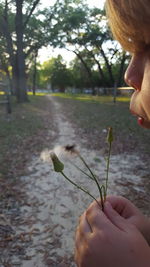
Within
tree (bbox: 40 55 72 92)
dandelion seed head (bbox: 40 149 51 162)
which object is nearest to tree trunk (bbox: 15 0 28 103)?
dandelion seed head (bbox: 40 149 51 162)

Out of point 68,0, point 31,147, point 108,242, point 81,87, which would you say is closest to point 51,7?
point 68,0

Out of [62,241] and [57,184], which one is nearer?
[62,241]

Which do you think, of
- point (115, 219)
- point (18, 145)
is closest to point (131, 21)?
point (115, 219)

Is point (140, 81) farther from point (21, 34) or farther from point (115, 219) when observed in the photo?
point (21, 34)

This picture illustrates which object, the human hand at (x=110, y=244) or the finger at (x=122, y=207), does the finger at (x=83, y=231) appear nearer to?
the human hand at (x=110, y=244)

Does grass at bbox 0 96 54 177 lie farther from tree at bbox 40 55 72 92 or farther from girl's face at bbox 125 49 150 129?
tree at bbox 40 55 72 92

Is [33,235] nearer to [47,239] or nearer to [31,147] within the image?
[47,239]

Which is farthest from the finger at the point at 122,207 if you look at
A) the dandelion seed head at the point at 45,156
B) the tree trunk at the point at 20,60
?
the tree trunk at the point at 20,60
